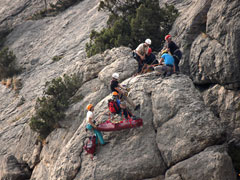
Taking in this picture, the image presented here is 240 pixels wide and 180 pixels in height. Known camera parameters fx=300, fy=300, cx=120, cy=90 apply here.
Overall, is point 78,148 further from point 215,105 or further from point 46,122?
point 215,105

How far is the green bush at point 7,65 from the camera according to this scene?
30.5m

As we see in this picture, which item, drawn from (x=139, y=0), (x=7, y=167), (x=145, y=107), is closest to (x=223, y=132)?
(x=145, y=107)

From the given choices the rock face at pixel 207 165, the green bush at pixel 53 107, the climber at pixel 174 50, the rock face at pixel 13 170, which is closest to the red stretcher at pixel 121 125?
the rock face at pixel 207 165

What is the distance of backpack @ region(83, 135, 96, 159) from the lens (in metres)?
12.7

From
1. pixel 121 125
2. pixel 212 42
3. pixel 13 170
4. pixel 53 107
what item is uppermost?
pixel 212 42

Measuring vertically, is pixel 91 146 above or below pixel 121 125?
below

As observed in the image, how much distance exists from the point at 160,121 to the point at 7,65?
23.2 meters

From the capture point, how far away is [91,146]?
1270cm

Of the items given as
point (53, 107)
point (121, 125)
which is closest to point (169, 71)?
point (121, 125)

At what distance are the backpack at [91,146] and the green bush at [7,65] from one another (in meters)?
20.1

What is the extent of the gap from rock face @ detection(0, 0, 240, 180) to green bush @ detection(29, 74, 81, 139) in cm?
45

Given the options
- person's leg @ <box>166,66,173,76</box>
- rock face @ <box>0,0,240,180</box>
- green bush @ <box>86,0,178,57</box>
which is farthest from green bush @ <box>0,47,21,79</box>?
person's leg @ <box>166,66,173,76</box>

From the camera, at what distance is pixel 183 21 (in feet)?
61.8

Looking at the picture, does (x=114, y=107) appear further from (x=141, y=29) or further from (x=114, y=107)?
(x=141, y=29)
